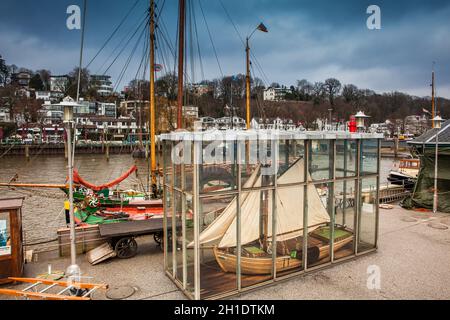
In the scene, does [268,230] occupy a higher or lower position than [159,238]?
higher

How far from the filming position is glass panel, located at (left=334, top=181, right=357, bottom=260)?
9.96 metres

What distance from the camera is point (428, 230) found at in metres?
13.1

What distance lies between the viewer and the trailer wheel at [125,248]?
10.1m

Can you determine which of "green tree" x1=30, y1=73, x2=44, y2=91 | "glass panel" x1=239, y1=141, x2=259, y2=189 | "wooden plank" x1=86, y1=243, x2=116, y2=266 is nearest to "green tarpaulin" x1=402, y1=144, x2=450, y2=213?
"glass panel" x1=239, y1=141, x2=259, y2=189

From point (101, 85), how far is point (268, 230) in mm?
132719

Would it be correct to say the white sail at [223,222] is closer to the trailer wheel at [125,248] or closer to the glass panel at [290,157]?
the glass panel at [290,157]

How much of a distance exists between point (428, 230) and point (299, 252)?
7.39 metres

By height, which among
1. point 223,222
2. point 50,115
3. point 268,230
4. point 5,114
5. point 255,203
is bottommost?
point 268,230

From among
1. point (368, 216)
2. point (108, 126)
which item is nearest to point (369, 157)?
point (368, 216)

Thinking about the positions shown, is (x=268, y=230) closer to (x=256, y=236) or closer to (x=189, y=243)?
(x=256, y=236)

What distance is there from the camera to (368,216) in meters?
10.6

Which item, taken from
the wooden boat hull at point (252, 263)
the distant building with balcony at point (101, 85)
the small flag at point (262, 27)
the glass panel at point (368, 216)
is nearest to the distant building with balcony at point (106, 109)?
the distant building with balcony at point (101, 85)

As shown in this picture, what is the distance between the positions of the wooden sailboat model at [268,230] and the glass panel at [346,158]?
1213mm
